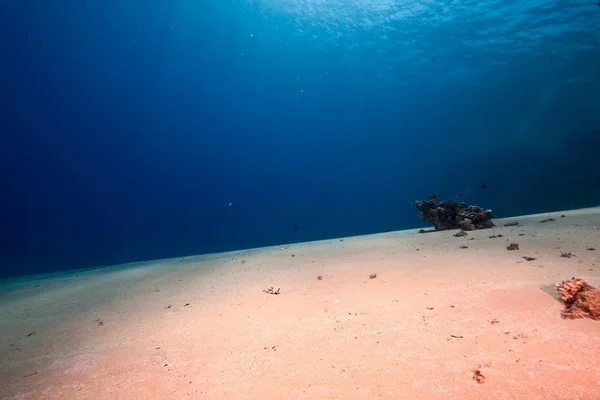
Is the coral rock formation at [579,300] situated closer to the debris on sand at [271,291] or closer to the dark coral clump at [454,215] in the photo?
the debris on sand at [271,291]

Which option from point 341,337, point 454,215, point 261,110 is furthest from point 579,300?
point 261,110

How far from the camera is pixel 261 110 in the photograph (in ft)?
259

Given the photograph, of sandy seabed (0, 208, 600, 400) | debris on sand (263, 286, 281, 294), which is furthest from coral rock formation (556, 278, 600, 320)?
debris on sand (263, 286, 281, 294)

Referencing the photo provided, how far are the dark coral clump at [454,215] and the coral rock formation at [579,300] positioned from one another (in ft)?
24.4

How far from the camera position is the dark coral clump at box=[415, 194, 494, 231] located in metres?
10.1

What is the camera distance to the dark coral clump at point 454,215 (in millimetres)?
10125

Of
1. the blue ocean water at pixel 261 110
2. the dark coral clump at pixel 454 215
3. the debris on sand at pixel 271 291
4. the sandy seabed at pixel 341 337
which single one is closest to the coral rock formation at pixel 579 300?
the sandy seabed at pixel 341 337

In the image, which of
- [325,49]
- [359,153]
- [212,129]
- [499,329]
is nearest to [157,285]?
[499,329]

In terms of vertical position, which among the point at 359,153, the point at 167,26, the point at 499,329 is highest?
the point at 167,26

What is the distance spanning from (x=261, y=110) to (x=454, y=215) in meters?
75.0

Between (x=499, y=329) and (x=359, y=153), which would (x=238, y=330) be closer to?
(x=499, y=329)

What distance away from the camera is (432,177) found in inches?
3206

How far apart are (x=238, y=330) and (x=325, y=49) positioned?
148 feet

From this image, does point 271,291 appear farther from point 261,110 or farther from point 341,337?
point 261,110
